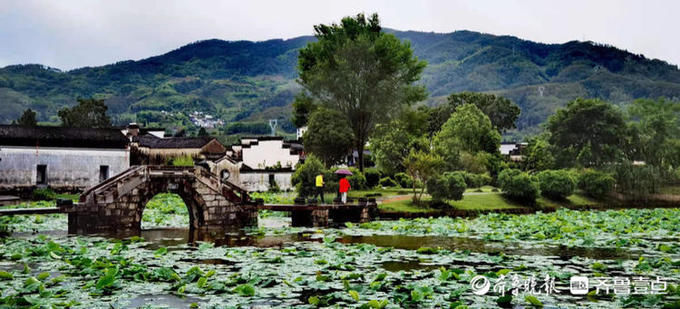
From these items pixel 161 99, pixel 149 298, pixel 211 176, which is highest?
pixel 161 99

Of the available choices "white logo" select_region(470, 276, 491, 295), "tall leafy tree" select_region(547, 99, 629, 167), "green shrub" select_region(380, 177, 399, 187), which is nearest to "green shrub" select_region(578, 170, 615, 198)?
"tall leafy tree" select_region(547, 99, 629, 167)

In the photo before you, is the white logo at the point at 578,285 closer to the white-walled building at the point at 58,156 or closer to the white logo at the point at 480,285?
the white logo at the point at 480,285

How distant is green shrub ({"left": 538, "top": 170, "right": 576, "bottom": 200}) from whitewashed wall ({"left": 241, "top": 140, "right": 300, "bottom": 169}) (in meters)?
20.4

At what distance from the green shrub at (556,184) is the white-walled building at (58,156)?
94.1 ft

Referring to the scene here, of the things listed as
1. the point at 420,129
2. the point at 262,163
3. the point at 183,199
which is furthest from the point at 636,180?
the point at 183,199

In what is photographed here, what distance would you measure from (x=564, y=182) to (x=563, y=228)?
1966 cm

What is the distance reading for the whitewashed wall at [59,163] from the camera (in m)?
41.0

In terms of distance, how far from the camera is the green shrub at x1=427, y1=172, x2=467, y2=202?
1439 inches

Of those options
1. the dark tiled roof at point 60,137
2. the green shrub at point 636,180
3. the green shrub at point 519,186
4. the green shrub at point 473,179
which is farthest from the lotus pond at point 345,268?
the green shrub at point 636,180

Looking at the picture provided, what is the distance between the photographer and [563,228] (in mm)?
26109

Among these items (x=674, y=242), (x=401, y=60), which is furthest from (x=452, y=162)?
(x=674, y=242)

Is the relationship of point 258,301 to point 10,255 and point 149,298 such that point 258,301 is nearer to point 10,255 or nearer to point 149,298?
point 149,298

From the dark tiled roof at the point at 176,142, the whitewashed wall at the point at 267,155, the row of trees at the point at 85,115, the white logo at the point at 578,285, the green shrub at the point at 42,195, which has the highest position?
the row of trees at the point at 85,115

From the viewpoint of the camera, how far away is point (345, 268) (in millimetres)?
16781
